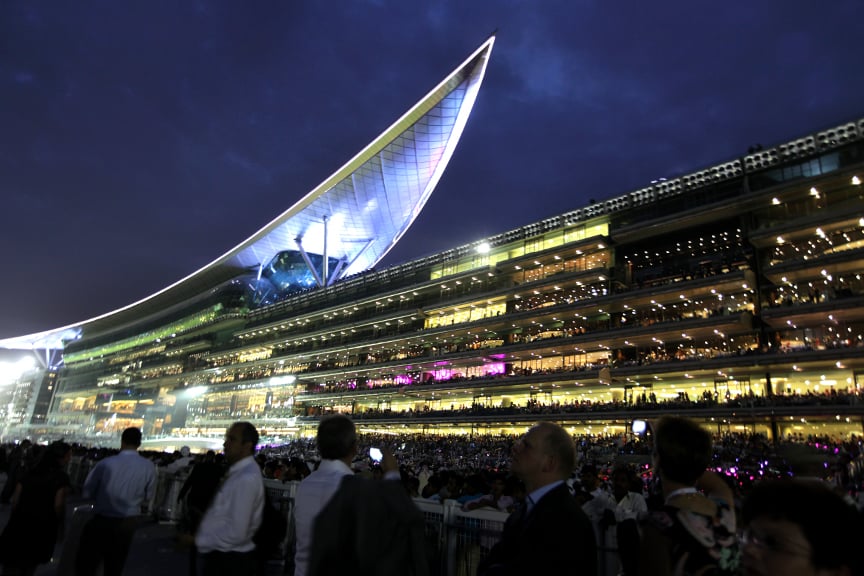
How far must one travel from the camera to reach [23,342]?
131750 millimetres

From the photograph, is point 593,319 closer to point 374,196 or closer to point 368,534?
point 368,534

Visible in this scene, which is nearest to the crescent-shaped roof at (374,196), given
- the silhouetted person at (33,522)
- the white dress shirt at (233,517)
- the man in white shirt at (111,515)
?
the man in white shirt at (111,515)

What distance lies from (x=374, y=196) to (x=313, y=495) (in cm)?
7345

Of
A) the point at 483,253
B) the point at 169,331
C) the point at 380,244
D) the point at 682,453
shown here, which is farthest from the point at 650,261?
the point at 169,331

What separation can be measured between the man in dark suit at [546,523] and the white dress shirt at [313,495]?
42.3 inches

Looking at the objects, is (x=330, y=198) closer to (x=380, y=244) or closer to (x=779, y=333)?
(x=380, y=244)

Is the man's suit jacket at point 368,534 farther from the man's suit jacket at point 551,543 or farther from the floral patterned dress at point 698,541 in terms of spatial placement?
the floral patterned dress at point 698,541

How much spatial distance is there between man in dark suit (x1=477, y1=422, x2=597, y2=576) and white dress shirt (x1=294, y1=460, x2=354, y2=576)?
107cm

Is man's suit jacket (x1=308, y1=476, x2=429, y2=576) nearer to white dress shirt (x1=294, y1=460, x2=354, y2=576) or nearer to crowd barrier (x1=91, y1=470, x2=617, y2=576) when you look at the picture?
white dress shirt (x1=294, y1=460, x2=354, y2=576)

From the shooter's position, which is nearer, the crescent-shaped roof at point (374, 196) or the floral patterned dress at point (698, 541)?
the floral patterned dress at point (698, 541)

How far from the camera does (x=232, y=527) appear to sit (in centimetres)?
359

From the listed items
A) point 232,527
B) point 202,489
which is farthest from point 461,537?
point 232,527

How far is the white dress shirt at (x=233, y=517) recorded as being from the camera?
359 centimetres

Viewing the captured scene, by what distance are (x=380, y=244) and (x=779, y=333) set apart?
6417 centimetres
